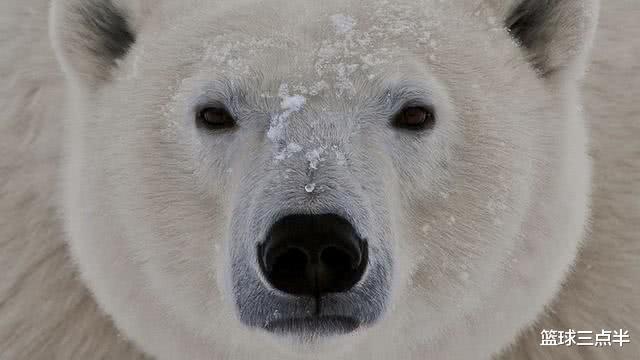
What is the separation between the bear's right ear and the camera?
7.26 feet

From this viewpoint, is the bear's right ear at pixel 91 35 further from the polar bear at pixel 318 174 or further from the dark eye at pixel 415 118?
the dark eye at pixel 415 118

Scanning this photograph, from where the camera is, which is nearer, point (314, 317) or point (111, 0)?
point (314, 317)

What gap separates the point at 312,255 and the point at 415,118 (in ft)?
1.45

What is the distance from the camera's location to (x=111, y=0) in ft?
7.23

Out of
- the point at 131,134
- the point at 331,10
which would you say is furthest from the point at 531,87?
the point at 131,134

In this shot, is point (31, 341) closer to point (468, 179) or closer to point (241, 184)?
point (241, 184)

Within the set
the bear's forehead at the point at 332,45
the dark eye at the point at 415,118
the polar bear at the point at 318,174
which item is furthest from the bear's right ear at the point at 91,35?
the dark eye at the point at 415,118

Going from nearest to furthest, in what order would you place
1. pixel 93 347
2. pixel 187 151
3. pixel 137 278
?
pixel 187 151 < pixel 137 278 < pixel 93 347

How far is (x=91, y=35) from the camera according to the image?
2.24 meters

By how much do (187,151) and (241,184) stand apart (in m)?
0.19

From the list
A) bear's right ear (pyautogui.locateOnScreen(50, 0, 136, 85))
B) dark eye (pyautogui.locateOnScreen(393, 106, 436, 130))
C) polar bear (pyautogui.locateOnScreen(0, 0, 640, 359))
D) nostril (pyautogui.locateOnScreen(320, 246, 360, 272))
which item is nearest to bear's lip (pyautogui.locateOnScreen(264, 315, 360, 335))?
polar bear (pyautogui.locateOnScreen(0, 0, 640, 359))

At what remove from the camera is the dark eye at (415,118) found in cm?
204

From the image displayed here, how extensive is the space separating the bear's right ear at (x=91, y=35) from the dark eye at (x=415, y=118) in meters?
0.65

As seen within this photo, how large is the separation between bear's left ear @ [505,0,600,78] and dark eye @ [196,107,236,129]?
665 millimetres
